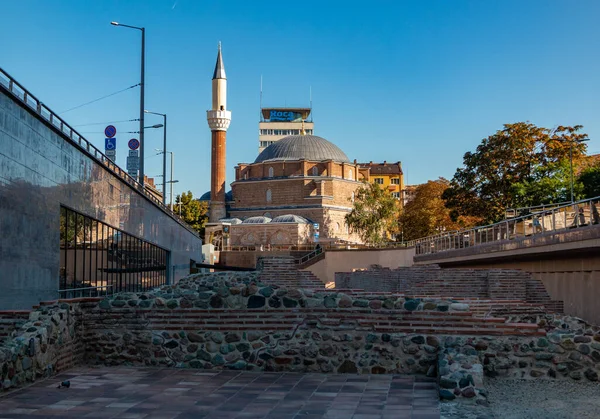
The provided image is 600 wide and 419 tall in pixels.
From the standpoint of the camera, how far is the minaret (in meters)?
84.9

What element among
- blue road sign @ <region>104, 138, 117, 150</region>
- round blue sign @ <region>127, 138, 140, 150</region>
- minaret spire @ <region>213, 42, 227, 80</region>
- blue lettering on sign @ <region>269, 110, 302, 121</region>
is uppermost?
blue lettering on sign @ <region>269, 110, 302, 121</region>

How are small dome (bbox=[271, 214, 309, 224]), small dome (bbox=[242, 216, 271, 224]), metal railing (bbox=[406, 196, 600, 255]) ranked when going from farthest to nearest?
small dome (bbox=[242, 216, 271, 224]), small dome (bbox=[271, 214, 309, 224]), metal railing (bbox=[406, 196, 600, 255])

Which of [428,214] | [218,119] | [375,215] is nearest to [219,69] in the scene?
[218,119]

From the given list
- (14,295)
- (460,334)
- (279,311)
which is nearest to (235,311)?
(279,311)

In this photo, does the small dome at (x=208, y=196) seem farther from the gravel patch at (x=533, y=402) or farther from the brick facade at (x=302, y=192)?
the gravel patch at (x=533, y=402)

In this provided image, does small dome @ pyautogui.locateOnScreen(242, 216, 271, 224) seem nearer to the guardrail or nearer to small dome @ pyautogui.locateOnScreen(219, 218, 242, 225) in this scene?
small dome @ pyautogui.locateOnScreen(219, 218, 242, 225)

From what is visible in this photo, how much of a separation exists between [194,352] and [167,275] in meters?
28.3

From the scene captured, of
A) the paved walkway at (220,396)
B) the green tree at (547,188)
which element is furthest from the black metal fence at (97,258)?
the green tree at (547,188)

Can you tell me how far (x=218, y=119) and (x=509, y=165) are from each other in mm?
44047

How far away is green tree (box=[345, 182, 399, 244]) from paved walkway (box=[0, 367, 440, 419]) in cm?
6766

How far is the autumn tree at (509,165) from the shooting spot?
4603 cm

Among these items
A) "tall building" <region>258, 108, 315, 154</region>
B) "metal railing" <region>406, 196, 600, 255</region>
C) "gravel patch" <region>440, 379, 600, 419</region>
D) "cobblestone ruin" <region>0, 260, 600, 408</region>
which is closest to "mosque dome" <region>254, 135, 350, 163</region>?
"tall building" <region>258, 108, 315, 154</region>

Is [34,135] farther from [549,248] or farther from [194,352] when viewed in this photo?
[549,248]

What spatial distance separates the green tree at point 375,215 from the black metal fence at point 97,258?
4777 cm
